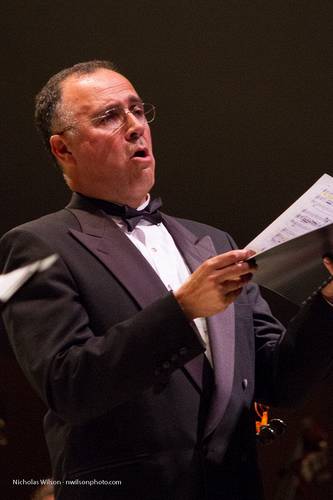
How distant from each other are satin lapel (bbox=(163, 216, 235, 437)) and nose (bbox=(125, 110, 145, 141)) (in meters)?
0.28

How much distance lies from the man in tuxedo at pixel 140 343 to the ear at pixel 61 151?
7 cm

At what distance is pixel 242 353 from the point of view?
1727 millimetres

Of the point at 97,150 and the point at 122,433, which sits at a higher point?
the point at 97,150

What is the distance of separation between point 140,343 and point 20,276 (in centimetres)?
34

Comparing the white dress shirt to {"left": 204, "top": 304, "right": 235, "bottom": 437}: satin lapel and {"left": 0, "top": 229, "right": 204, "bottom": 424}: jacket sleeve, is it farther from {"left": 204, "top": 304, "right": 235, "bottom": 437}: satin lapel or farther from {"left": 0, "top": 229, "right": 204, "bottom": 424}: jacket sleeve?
{"left": 0, "top": 229, "right": 204, "bottom": 424}: jacket sleeve

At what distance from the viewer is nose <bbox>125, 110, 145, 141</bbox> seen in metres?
1.95

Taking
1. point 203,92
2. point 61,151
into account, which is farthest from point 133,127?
point 203,92

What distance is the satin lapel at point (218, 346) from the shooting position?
1594mm

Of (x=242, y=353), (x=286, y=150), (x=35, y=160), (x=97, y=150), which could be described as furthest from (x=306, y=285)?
(x=35, y=160)

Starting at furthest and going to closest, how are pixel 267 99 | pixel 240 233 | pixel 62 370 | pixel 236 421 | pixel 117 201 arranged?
1. pixel 240 233
2. pixel 267 99
3. pixel 117 201
4. pixel 236 421
5. pixel 62 370

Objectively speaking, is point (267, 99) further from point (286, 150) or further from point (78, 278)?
point (78, 278)

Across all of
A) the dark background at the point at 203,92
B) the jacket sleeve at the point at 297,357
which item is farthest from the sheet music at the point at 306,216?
the dark background at the point at 203,92

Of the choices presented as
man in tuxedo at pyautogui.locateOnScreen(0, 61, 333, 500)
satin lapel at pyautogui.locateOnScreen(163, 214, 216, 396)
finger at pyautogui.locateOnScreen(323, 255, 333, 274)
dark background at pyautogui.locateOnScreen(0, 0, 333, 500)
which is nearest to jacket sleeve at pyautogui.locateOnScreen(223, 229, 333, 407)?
man in tuxedo at pyautogui.locateOnScreen(0, 61, 333, 500)

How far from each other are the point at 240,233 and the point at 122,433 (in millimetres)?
1685
